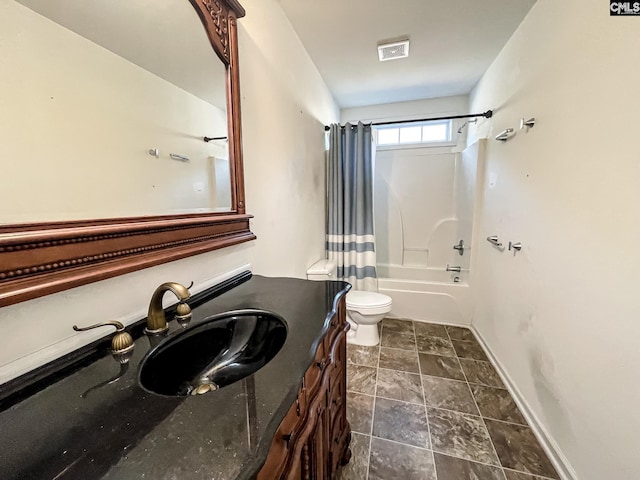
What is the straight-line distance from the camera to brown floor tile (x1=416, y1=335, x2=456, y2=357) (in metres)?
2.22

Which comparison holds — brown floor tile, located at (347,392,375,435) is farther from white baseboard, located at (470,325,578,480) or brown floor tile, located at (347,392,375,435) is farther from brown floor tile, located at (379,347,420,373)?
white baseboard, located at (470,325,578,480)

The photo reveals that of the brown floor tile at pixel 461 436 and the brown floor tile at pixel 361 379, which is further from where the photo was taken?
the brown floor tile at pixel 361 379

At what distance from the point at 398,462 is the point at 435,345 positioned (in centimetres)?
122

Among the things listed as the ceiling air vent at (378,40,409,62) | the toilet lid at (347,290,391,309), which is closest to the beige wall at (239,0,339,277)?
the toilet lid at (347,290,391,309)

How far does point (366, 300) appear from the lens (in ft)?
7.50

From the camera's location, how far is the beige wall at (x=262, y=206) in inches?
23.6

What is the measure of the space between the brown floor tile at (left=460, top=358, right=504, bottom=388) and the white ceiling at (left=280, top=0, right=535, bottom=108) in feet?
8.01

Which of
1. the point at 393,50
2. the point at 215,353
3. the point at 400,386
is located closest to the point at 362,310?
the point at 400,386

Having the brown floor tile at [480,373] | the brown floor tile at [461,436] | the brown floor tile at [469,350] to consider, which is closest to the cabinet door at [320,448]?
the brown floor tile at [461,436]

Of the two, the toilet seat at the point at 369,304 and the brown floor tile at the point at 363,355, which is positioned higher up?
the toilet seat at the point at 369,304

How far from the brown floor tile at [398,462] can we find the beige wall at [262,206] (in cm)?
110

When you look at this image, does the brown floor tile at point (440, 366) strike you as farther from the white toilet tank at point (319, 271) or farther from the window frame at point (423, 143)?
the window frame at point (423, 143)

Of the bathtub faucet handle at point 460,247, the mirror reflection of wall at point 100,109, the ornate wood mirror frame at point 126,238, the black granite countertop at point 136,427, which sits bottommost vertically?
the bathtub faucet handle at point 460,247

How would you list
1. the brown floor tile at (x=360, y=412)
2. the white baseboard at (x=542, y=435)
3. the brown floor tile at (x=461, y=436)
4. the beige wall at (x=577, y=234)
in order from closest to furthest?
the beige wall at (x=577, y=234)
the white baseboard at (x=542, y=435)
the brown floor tile at (x=461, y=436)
the brown floor tile at (x=360, y=412)
